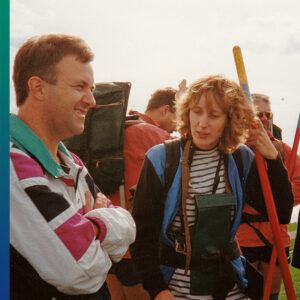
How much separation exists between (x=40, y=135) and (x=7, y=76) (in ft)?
2.99

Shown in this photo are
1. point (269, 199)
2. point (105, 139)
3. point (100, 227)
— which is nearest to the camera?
point (100, 227)

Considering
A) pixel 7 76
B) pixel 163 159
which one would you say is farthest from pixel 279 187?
pixel 7 76

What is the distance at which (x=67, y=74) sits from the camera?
6.21ft

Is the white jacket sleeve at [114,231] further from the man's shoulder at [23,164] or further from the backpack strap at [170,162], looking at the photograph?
the backpack strap at [170,162]

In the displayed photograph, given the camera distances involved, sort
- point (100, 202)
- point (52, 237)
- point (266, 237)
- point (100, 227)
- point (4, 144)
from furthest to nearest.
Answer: point (266, 237) → point (100, 202) → point (100, 227) → point (52, 237) → point (4, 144)

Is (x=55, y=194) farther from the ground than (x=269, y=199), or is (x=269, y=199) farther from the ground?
(x=55, y=194)

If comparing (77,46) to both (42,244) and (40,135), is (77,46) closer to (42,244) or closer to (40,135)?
(40,135)

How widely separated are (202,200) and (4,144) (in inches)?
56.5

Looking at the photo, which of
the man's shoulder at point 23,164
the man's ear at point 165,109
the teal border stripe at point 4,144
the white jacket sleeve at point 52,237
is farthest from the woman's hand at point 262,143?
the man's ear at point 165,109

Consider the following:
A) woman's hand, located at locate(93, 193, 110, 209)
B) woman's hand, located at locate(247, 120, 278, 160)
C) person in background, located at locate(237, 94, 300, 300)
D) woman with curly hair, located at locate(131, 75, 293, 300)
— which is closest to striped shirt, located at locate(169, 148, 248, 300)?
woman with curly hair, located at locate(131, 75, 293, 300)

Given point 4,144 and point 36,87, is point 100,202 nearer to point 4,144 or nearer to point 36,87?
point 36,87

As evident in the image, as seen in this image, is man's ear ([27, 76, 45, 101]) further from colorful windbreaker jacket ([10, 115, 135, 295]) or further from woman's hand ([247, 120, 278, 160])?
woman's hand ([247, 120, 278, 160])

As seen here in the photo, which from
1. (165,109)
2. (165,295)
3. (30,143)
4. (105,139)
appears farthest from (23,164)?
(165,109)

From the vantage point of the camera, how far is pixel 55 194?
1.65 meters
